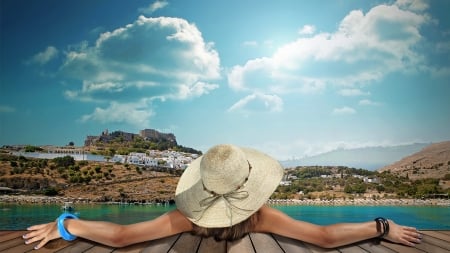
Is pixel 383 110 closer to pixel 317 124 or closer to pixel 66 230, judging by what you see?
pixel 317 124

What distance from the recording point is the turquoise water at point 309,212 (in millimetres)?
27766

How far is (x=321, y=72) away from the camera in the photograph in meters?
32.2

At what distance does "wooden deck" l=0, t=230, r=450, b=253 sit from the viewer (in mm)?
1531

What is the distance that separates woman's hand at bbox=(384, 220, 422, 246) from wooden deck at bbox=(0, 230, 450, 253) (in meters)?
0.02

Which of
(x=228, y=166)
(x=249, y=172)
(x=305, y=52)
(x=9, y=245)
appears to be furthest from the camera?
(x=305, y=52)

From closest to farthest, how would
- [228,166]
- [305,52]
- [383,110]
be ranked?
[228,166] < [305,52] < [383,110]

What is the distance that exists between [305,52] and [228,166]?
1201 inches

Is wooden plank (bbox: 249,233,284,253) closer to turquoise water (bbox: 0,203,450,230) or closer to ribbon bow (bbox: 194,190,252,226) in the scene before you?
ribbon bow (bbox: 194,190,252,226)

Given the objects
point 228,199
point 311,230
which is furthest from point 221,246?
point 311,230

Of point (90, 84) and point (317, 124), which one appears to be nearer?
point (317, 124)

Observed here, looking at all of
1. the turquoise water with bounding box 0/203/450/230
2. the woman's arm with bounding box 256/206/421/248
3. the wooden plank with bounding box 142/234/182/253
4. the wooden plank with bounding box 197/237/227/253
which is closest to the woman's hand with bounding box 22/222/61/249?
the wooden plank with bounding box 142/234/182/253

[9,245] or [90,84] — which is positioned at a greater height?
[90,84]

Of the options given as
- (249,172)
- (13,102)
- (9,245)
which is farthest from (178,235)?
(13,102)

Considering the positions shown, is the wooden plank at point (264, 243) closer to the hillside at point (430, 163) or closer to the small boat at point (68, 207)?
the small boat at point (68, 207)
